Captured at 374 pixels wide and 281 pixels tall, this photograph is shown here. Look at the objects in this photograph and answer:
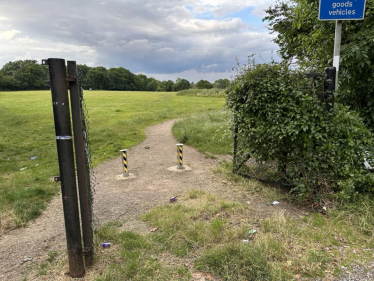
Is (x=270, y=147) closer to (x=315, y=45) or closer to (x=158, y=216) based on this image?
(x=158, y=216)

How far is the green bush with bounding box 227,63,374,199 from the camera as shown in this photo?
4.77 meters

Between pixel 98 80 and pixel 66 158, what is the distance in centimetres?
10182

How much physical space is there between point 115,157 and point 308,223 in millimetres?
7627

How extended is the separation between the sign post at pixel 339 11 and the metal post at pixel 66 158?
478 cm

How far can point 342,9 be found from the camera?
4.89m

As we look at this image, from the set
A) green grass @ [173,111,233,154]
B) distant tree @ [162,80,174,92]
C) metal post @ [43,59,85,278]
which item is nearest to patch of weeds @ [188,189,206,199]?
metal post @ [43,59,85,278]

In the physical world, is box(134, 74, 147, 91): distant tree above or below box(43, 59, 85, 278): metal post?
above

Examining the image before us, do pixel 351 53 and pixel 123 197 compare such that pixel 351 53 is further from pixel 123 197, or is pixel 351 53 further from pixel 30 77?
pixel 30 77

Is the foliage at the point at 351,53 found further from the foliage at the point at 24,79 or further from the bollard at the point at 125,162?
the foliage at the point at 24,79

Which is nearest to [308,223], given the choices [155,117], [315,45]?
[315,45]

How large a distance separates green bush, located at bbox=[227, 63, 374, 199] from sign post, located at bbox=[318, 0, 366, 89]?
919 millimetres

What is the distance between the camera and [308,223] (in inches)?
172

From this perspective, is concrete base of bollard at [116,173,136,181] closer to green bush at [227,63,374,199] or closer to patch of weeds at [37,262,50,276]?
green bush at [227,63,374,199]

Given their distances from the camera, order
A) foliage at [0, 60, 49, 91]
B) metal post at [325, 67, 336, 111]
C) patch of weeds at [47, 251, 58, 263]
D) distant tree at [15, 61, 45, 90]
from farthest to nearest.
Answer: distant tree at [15, 61, 45, 90] < foliage at [0, 60, 49, 91] < metal post at [325, 67, 336, 111] < patch of weeds at [47, 251, 58, 263]
